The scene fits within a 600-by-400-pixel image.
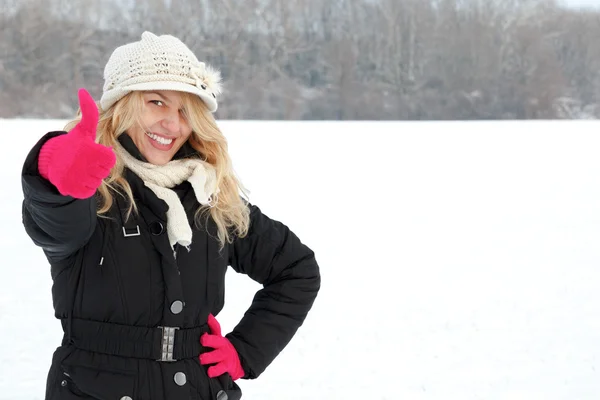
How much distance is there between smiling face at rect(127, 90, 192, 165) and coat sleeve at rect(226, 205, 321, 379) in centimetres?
36

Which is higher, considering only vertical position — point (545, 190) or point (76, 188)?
point (76, 188)

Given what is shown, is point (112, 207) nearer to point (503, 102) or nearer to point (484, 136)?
point (484, 136)

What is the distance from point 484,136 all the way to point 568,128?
2.59m

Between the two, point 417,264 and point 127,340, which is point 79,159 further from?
point 417,264

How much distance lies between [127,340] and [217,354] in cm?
31

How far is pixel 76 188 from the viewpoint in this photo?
1.81 meters

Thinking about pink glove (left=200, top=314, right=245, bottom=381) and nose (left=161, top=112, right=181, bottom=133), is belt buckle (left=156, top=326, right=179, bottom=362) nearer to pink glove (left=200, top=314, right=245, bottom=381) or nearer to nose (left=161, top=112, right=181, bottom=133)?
pink glove (left=200, top=314, right=245, bottom=381)

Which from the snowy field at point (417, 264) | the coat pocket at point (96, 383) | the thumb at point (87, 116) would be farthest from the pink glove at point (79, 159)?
the snowy field at point (417, 264)

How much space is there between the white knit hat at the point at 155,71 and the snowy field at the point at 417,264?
164 inches

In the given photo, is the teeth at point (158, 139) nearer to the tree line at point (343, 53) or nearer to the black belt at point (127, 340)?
the black belt at point (127, 340)

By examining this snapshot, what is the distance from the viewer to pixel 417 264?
10.8m

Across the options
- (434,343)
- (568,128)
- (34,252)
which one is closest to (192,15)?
(568,128)

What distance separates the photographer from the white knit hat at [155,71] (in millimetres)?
2295

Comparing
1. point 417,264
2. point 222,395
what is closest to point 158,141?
point 222,395
